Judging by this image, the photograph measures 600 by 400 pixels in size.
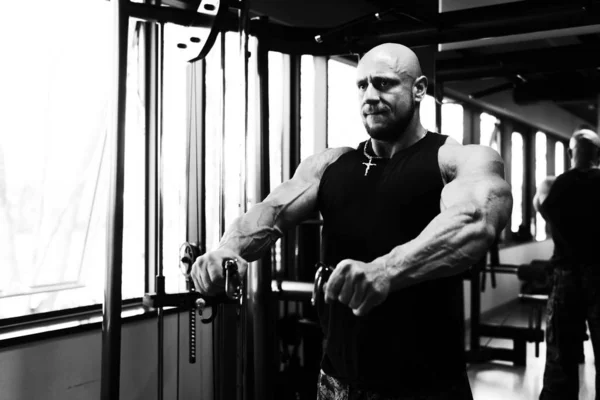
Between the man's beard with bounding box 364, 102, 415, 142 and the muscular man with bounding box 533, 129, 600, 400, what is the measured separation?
1863 millimetres

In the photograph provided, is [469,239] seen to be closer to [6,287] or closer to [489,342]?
[6,287]

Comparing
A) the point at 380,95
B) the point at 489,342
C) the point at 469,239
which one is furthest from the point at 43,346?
the point at 489,342

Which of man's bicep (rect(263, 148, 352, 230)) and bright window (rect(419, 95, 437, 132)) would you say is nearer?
man's bicep (rect(263, 148, 352, 230))

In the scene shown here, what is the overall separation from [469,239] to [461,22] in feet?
5.37

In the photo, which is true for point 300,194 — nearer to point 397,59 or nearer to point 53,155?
point 397,59

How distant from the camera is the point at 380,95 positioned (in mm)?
1402

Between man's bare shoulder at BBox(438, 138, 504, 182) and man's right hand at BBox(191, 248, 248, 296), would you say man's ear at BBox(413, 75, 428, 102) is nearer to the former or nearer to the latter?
man's bare shoulder at BBox(438, 138, 504, 182)

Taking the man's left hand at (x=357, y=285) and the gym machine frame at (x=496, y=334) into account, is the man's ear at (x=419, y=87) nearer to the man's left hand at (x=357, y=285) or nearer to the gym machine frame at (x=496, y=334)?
the man's left hand at (x=357, y=285)

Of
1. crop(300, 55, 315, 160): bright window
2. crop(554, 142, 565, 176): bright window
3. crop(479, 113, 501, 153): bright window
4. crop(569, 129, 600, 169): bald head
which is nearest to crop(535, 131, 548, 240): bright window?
crop(554, 142, 565, 176): bright window

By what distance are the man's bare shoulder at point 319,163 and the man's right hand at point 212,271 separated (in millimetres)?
354

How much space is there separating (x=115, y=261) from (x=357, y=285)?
3.34 feet

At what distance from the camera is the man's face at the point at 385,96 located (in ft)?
4.61

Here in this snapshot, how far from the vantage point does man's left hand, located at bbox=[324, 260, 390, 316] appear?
96cm

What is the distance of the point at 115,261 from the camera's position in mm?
1780
